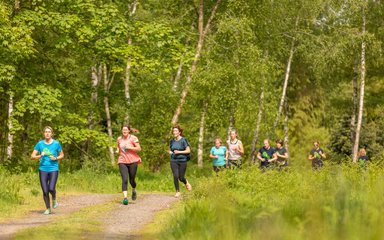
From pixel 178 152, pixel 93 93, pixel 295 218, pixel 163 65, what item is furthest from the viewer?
pixel 93 93

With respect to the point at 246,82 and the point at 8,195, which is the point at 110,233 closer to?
the point at 8,195

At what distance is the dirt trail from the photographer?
1177 centimetres

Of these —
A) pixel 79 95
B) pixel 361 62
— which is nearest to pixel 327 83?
pixel 361 62

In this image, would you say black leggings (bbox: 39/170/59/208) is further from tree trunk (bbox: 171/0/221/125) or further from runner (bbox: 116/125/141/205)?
tree trunk (bbox: 171/0/221/125)

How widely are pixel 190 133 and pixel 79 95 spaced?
1433 centimetres

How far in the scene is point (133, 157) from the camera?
17.4 meters

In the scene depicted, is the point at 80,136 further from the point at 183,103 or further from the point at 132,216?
the point at 132,216

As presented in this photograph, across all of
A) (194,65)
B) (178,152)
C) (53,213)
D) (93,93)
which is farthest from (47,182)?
(194,65)

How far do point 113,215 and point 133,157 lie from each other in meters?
3.03

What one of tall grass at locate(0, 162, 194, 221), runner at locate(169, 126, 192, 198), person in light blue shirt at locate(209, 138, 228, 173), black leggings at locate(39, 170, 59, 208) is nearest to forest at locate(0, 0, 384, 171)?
tall grass at locate(0, 162, 194, 221)

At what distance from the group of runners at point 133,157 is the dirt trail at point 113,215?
1.16ft

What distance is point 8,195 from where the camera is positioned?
16.9 meters

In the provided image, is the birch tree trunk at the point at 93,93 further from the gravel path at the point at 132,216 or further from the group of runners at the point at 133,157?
the gravel path at the point at 132,216

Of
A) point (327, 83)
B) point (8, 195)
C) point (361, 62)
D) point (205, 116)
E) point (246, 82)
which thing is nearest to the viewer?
point (8, 195)
